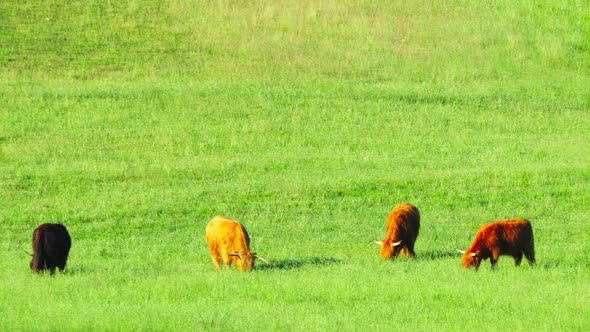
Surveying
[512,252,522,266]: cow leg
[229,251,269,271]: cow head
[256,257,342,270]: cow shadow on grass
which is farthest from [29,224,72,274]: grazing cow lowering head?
[512,252,522,266]: cow leg

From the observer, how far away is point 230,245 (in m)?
18.1

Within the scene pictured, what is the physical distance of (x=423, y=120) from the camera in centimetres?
3541

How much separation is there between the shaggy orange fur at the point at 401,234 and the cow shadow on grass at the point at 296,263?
2.77 feet

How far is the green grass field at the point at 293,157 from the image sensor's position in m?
15.4

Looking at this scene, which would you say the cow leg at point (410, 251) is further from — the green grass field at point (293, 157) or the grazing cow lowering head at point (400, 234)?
the green grass field at point (293, 157)

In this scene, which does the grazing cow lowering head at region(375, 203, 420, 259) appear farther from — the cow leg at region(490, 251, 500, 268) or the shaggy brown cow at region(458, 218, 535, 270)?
the cow leg at region(490, 251, 500, 268)

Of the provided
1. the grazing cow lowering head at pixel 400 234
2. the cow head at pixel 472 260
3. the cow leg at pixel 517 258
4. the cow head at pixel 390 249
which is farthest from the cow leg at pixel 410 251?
the cow leg at pixel 517 258

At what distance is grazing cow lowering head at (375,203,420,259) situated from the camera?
19.1 metres

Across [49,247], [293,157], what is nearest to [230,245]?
[49,247]

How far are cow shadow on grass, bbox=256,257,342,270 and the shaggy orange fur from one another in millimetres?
845

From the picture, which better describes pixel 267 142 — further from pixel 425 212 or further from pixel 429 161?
pixel 425 212

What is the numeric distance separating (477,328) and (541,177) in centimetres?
1485

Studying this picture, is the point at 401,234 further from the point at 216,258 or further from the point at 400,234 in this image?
the point at 216,258

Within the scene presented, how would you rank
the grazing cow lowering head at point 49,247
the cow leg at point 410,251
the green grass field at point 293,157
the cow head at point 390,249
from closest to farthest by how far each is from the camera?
the green grass field at point 293,157 → the grazing cow lowering head at point 49,247 → the cow head at point 390,249 → the cow leg at point 410,251
